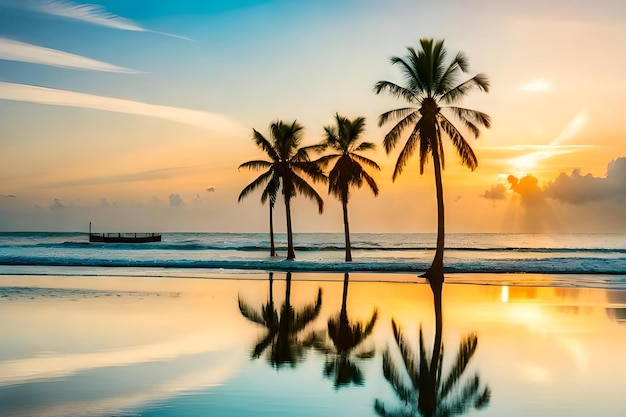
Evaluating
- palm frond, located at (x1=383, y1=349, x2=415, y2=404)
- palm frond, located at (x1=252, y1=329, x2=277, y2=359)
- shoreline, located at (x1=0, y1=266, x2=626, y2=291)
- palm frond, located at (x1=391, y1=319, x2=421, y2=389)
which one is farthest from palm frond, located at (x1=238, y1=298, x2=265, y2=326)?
shoreline, located at (x1=0, y1=266, x2=626, y2=291)

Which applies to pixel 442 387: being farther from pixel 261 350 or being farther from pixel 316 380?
pixel 261 350

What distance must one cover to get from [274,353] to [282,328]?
2.73 m

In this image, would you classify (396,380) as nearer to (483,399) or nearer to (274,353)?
(483,399)

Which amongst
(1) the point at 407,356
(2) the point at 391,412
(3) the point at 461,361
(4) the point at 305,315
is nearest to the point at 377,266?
(4) the point at 305,315

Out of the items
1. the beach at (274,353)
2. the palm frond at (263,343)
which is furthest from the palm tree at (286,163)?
the palm frond at (263,343)

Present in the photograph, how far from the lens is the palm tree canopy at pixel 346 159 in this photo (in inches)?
1467

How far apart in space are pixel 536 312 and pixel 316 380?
31.7 ft

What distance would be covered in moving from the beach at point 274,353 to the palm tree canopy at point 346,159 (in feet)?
55.5

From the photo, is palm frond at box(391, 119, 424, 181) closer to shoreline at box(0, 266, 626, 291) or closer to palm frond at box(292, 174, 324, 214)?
shoreline at box(0, 266, 626, 291)

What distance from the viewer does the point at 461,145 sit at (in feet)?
89.8

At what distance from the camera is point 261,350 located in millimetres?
10875

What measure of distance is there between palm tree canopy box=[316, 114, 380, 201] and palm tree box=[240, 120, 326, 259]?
2857 millimetres

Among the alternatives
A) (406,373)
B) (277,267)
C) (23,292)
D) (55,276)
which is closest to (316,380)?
(406,373)

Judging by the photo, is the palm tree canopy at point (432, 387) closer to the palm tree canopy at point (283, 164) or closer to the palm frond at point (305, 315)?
the palm frond at point (305, 315)
